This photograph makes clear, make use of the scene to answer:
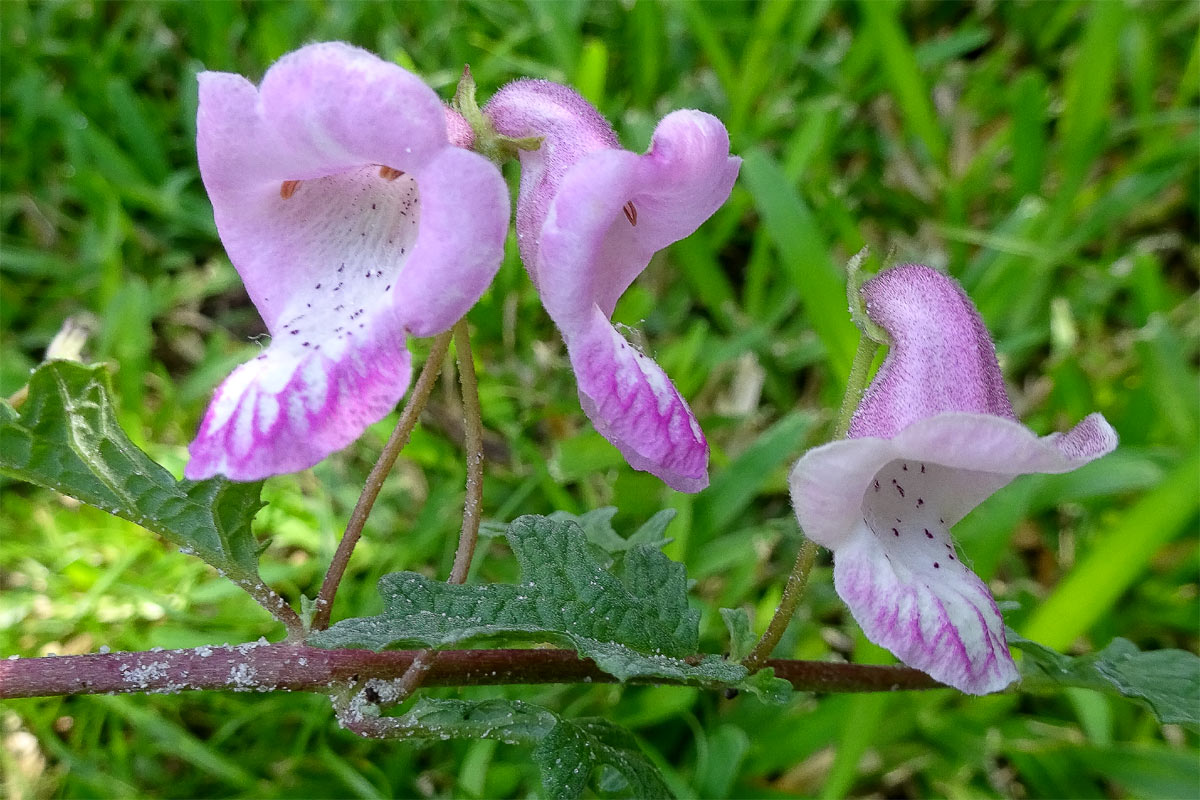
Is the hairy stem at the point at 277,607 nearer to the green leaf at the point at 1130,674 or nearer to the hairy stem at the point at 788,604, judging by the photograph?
Result: the hairy stem at the point at 788,604

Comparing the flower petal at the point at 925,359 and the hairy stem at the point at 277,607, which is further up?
the flower petal at the point at 925,359

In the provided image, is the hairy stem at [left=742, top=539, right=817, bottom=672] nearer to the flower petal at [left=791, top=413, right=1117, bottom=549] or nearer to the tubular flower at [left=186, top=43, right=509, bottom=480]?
the flower petal at [left=791, top=413, right=1117, bottom=549]

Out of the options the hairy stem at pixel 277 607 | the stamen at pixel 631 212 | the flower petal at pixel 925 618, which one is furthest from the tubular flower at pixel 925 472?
the hairy stem at pixel 277 607

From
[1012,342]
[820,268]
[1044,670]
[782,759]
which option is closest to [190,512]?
[1044,670]

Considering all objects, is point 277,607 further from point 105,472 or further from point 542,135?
point 542,135

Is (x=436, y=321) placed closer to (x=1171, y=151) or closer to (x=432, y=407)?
(x=432, y=407)

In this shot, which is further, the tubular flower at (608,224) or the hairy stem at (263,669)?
the hairy stem at (263,669)

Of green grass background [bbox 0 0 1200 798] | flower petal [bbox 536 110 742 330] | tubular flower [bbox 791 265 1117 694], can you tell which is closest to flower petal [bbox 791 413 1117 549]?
tubular flower [bbox 791 265 1117 694]
